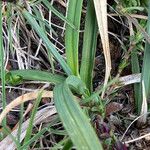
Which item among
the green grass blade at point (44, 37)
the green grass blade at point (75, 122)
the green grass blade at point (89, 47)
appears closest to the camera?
A: the green grass blade at point (75, 122)

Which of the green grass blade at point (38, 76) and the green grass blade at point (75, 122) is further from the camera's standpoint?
the green grass blade at point (38, 76)

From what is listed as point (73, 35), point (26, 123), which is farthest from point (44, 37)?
point (26, 123)

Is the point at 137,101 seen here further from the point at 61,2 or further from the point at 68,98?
the point at 61,2

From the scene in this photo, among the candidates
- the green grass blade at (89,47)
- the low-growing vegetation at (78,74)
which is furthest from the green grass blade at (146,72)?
the green grass blade at (89,47)

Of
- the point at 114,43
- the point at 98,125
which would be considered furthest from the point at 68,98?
the point at 114,43

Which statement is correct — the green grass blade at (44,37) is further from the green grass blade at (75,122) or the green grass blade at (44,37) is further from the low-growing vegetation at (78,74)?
the green grass blade at (75,122)

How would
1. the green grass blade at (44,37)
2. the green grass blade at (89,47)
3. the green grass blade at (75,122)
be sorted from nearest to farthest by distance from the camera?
1. the green grass blade at (75,122)
2. the green grass blade at (44,37)
3. the green grass blade at (89,47)

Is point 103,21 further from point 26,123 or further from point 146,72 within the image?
point 26,123
